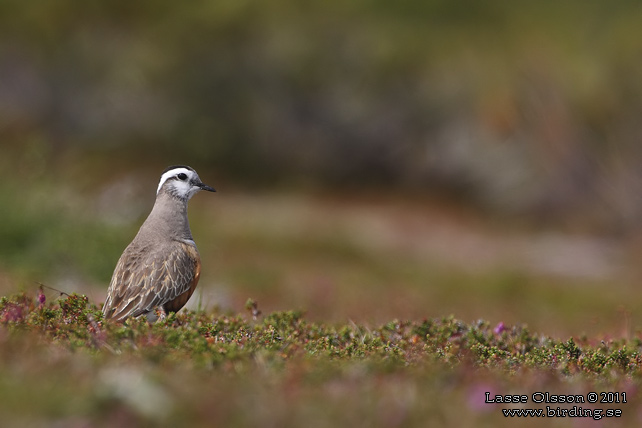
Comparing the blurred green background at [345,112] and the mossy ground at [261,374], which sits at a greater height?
the blurred green background at [345,112]

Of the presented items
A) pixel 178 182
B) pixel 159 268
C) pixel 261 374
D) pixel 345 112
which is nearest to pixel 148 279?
pixel 159 268

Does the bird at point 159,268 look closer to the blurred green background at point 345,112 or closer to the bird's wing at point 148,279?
the bird's wing at point 148,279

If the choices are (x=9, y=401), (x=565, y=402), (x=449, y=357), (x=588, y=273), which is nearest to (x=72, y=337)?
(x=9, y=401)

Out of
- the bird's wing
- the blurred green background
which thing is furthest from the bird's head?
the blurred green background

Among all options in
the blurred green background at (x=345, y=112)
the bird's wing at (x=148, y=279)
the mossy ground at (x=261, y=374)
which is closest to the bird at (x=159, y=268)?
the bird's wing at (x=148, y=279)

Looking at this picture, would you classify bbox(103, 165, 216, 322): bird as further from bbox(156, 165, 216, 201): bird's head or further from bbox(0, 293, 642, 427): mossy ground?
bbox(0, 293, 642, 427): mossy ground

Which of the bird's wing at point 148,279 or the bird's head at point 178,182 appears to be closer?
the bird's wing at point 148,279

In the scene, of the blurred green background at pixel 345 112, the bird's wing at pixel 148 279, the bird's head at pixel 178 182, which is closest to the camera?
the bird's wing at pixel 148 279

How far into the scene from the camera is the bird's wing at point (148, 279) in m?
9.27

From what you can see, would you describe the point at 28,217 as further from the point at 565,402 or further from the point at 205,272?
the point at 565,402

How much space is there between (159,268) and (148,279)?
0.19 m

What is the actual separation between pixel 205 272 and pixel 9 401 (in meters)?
14.9

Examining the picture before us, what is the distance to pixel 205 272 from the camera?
2012 cm

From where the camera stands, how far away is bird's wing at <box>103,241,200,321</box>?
30.4ft
